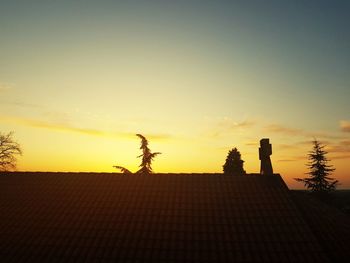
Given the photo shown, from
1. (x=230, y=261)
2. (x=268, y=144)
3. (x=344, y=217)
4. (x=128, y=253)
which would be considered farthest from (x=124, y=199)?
(x=344, y=217)

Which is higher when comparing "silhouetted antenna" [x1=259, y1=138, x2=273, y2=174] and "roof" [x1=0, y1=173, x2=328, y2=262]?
"silhouetted antenna" [x1=259, y1=138, x2=273, y2=174]

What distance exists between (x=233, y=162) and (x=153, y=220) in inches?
1251

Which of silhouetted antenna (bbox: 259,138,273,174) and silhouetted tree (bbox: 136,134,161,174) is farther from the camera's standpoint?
silhouetted tree (bbox: 136,134,161,174)

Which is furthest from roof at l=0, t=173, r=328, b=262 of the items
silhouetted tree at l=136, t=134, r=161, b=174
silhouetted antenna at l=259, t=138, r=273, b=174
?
silhouetted tree at l=136, t=134, r=161, b=174

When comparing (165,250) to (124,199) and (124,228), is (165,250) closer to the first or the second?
(124,228)

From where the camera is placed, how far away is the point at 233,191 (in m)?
17.9

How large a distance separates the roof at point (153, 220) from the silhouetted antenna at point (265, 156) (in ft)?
3.10

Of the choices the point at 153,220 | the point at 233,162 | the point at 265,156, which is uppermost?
the point at 233,162

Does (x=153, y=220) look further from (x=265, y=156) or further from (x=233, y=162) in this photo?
(x=233, y=162)

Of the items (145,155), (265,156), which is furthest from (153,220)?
(145,155)

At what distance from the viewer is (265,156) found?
20.2m

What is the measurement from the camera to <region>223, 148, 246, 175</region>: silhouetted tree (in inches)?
1802

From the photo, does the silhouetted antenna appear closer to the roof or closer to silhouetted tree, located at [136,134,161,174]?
the roof

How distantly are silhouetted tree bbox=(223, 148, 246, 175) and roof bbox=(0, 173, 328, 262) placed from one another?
89.2ft
